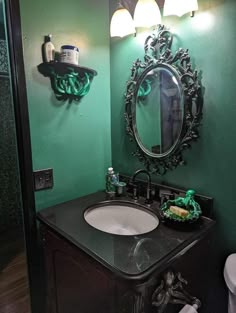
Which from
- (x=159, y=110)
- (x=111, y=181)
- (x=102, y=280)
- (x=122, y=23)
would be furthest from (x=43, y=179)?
(x=122, y=23)

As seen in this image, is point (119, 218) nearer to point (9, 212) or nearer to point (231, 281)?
point (231, 281)

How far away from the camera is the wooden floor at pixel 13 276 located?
1525 mm

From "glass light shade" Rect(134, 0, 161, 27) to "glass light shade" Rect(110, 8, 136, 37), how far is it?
0.08 m

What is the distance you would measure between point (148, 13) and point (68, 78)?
56 centimetres

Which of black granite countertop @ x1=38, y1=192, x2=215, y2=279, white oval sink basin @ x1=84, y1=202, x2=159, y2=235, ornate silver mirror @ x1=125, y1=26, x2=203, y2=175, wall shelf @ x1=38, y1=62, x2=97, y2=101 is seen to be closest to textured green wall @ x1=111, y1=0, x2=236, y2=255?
ornate silver mirror @ x1=125, y1=26, x2=203, y2=175

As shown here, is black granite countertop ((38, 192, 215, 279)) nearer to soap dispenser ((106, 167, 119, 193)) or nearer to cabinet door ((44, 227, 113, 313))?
cabinet door ((44, 227, 113, 313))

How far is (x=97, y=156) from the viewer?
160cm

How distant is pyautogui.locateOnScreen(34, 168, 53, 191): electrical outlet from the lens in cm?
131

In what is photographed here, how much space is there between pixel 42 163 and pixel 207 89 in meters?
0.98

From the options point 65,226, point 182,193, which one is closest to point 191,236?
point 182,193

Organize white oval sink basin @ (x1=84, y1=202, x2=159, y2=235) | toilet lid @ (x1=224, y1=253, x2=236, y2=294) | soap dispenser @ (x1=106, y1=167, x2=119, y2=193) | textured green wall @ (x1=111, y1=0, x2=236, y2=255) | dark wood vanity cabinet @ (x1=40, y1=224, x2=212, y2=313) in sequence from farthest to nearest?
soap dispenser @ (x1=106, y1=167, x2=119, y2=193) → white oval sink basin @ (x1=84, y1=202, x2=159, y2=235) → textured green wall @ (x1=111, y1=0, x2=236, y2=255) → toilet lid @ (x1=224, y1=253, x2=236, y2=294) → dark wood vanity cabinet @ (x1=40, y1=224, x2=212, y2=313)

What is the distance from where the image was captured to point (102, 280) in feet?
2.89

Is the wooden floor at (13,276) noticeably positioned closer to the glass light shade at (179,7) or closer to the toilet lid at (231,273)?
the toilet lid at (231,273)

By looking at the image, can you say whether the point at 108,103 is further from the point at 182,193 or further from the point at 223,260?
the point at 223,260
